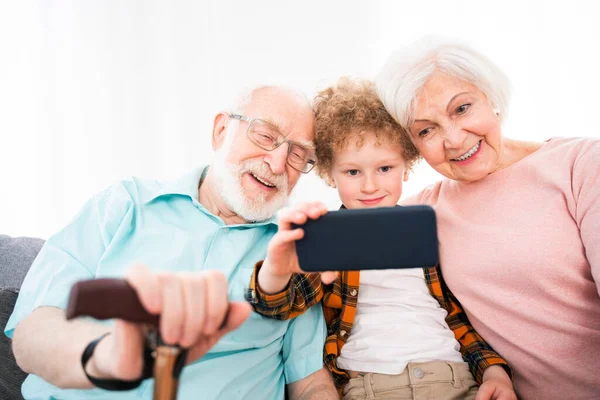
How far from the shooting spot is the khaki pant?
1.27 metres

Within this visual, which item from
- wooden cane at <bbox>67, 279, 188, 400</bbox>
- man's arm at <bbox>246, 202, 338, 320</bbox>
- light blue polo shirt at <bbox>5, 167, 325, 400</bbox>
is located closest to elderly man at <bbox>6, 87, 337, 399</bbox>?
light blue polo shirt at <bbox>5, 167, 325, 400</bbox>

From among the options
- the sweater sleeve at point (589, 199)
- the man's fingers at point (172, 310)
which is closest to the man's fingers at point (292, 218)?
the man's fingers at point (172, 310)

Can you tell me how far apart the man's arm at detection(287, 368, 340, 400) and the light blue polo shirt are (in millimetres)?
27

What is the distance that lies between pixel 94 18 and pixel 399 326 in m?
2.42

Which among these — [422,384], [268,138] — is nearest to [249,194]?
[268,138]

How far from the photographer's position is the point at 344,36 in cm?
258

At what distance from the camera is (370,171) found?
151 centimetres

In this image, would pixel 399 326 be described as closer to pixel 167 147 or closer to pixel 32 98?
pixel 167 147

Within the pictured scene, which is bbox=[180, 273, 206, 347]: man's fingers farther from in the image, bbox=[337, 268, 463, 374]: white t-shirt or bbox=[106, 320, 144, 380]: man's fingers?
bbox=[337, 268, 463, 374]: white t-shirt

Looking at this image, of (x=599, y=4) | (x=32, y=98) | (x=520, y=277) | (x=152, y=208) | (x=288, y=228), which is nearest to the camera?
(x=288, y=228)

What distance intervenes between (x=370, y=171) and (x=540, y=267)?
61cm

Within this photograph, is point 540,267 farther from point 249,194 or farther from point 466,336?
point 249,194

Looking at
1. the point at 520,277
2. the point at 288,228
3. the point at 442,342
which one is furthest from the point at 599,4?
the point at 288,228

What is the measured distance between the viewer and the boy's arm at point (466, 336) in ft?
4.31
